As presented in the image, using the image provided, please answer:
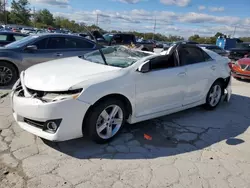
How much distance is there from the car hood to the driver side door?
19.8 inches

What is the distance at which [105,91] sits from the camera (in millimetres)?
3320

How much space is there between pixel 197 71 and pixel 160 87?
1.16m

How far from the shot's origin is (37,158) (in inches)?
122

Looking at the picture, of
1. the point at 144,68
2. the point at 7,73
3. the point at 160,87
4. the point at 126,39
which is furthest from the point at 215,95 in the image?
the point at 126,39

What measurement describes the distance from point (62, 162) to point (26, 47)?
4.49 meters

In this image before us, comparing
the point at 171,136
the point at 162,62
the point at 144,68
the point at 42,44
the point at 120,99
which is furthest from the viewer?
the point at 42,44

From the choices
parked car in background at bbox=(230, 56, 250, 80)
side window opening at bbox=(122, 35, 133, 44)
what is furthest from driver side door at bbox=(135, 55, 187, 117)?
side window opening at bbox=(122, 35, 133, 44)

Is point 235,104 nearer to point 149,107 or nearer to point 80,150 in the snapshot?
point 149,107

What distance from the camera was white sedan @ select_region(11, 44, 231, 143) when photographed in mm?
3115

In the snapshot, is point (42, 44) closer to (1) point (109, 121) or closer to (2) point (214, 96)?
(1) point (109, 121)

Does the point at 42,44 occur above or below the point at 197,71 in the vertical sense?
above

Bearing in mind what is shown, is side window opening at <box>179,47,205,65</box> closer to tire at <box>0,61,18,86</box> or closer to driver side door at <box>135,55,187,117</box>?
driver side door at <box>135,55,187,117</box>

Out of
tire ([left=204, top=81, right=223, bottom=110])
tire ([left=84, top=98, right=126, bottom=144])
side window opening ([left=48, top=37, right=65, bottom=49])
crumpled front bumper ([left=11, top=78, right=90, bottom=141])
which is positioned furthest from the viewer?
side window opening ([left=48, top=37, right=65, bottom=49])

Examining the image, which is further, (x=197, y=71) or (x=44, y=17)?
(x=44, y=17)
